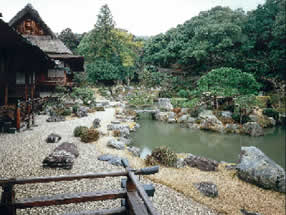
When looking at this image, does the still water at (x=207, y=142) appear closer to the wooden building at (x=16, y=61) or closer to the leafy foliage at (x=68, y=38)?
the wooden building at (x=16, y=61)

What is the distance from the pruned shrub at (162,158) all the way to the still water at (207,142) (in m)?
1.87

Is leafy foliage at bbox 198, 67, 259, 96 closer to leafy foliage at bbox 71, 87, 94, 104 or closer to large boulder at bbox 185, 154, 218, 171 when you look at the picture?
large boulder at bbox 185, 154, 218, 171

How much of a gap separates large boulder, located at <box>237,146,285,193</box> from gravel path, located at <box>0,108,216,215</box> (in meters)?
2.36

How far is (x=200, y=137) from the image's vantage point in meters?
11.6

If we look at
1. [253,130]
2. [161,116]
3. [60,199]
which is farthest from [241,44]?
[60,199]

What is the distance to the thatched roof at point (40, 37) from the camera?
14.1 metres

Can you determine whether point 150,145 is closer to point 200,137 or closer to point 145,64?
point 200,137

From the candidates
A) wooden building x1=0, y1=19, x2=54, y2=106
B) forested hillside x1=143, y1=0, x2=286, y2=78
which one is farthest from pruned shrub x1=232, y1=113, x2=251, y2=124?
wooden building x1=0, y1=19, x2=54, y2=106

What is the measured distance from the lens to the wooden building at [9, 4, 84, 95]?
14.2m


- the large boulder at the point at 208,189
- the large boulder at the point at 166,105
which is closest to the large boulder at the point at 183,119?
the large boulder at the point at 166,105

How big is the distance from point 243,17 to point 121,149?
26282 millimetres

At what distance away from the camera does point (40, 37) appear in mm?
15180

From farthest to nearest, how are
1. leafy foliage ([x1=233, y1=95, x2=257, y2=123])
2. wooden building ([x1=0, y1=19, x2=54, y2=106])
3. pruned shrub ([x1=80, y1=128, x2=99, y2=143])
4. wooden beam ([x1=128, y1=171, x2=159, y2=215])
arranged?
leafy foliage ([x1=233, y1=95, x2=257, y2=123]), pruned shrub ([x1=80, y1=128, x2=99, y2=143]), wooden building ([x1=0, y1=19, x2=54, y2=106]), wooden beam ([x1=128, y1=171, x2=159, y2=215])

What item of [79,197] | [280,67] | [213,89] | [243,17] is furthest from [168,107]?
[243,17]
